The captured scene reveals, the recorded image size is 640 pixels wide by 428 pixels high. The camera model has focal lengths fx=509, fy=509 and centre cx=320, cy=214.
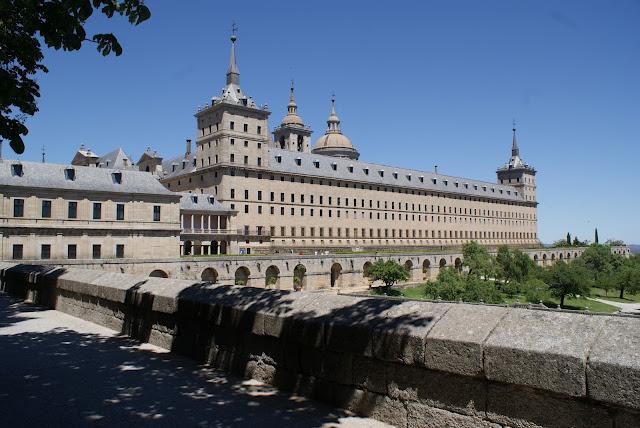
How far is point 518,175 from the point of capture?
136375mm

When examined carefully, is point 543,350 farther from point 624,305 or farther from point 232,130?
point 624,305

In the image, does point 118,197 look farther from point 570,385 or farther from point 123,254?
point 570,385

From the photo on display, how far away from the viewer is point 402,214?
3858 inches

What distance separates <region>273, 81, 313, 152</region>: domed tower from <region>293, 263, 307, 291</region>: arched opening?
164 ft

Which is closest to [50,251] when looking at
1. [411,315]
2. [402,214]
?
[411,315]

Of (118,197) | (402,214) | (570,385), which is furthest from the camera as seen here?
(402,214)

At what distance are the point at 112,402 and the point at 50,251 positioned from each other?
1727 inches

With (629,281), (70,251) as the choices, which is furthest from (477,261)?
(70,251)

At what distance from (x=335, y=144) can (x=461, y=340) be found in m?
107

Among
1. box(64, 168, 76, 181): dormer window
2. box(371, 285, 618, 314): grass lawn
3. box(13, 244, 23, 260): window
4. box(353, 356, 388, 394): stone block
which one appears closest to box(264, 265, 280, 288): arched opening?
box(371, 285, 618, 314): grass lawn

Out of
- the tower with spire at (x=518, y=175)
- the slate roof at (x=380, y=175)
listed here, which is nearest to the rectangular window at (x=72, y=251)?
the slate roof at (x=380, y=175)

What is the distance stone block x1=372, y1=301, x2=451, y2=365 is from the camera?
15.4 ft

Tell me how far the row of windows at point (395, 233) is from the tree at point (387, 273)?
1650 centimetres

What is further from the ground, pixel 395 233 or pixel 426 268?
pixel 395 233
